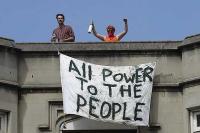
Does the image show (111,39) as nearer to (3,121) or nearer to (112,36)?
(112,36)

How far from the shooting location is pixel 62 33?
102ft

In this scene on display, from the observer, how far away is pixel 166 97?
1185 inches

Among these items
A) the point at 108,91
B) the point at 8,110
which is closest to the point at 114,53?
the point at 108,91

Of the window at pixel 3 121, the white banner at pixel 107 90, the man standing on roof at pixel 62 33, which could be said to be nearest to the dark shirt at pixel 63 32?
the man standing on roof at pixel 62 33

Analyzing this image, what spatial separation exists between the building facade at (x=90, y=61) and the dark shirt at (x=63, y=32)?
865 millimetres

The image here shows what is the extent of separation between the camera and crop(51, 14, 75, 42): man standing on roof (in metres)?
31.2

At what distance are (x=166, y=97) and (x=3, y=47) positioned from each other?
4531 mm

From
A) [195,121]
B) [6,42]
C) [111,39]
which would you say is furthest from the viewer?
[111,39]

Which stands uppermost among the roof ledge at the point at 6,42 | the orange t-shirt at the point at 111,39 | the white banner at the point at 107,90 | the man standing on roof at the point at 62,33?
the man standing on roof at the point at 62,33

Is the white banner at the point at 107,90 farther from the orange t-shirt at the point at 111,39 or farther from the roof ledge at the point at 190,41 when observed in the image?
the orange t-shirt at the point at 111,39

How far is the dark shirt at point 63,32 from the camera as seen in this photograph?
31.2 m

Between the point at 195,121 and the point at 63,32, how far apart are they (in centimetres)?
452

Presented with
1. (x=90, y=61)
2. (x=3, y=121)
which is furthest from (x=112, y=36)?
(x=3, y=121)

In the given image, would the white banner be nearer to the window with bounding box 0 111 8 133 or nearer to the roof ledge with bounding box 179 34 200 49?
the roof ledge with bounding box 179 34 200 49
